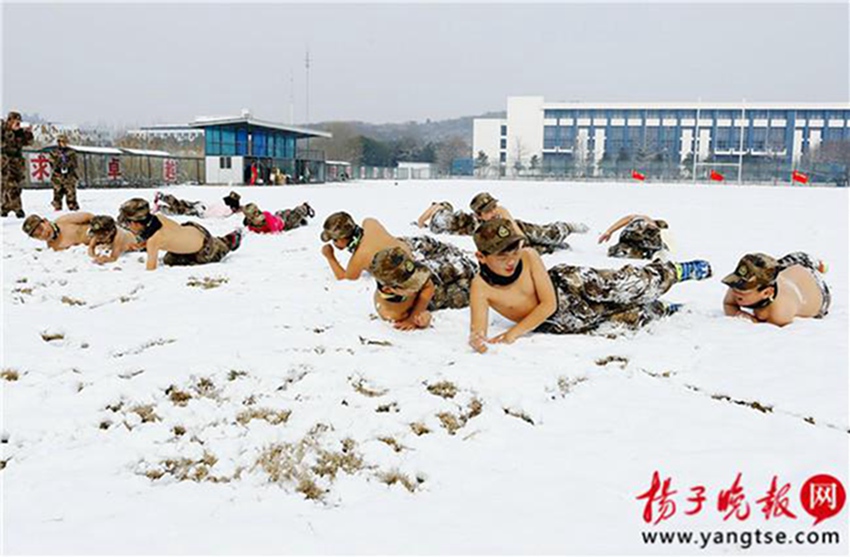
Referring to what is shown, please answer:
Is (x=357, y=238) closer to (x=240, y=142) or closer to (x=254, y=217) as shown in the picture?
(x=254, y=217)

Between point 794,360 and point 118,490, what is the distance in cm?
370

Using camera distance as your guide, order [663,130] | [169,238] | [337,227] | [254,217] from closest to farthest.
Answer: [337,227], [169,238], [254,217], [663,130]

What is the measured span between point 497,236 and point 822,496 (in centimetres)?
217

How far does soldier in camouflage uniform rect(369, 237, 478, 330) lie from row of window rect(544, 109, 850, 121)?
82944 mm

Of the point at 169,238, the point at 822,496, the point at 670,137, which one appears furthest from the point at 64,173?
the point at 670,137

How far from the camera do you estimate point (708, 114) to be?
78438mm

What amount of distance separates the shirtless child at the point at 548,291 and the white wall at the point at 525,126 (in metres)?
80.5

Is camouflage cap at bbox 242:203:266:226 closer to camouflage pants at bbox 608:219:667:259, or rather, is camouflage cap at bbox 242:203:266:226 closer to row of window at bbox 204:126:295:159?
camouflage pants at bbox 608:219:667:259

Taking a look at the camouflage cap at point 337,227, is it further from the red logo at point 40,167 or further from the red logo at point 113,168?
the red logo at point 113,168

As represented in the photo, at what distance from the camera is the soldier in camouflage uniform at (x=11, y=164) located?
38.2ft

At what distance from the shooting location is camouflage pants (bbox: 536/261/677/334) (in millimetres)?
4348

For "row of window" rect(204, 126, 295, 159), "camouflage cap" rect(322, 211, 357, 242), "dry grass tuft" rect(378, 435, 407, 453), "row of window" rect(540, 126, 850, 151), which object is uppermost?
"row of window" rect(540, 126, 850, 151)

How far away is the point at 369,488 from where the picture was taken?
2402 mm

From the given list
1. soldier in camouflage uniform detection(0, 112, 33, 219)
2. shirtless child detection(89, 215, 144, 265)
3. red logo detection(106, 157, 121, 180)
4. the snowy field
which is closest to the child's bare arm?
the snowy field
